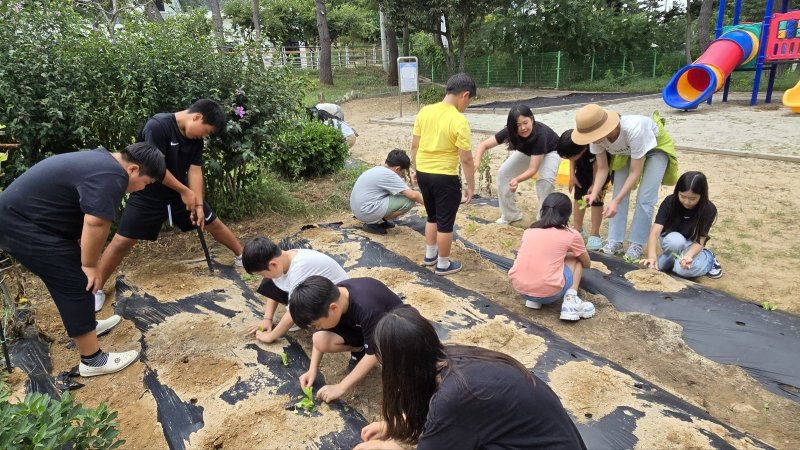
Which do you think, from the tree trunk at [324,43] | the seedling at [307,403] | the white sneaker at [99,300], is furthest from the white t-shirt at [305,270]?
the tree trunk at [324,43]

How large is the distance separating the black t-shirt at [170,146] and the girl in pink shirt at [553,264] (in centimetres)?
269

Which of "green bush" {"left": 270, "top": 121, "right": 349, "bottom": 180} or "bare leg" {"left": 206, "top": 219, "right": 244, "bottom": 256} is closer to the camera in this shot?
"bare leg" {"left": 206, "top": 219, "right": 244, "bottom": 256}

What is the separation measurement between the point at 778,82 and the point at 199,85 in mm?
18796

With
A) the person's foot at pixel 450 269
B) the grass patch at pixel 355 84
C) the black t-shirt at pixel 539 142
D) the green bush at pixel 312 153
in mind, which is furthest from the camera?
the grass patch at pixel 355 84

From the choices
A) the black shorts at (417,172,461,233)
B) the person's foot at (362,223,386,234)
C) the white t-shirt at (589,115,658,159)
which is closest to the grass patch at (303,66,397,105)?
the person's foot at (362,223,386,234)

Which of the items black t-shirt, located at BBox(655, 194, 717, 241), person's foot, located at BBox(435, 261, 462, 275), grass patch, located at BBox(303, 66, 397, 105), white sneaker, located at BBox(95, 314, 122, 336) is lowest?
person's foot, located at BBox(435, 261, 462, 275)

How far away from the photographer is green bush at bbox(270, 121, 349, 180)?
271 inches

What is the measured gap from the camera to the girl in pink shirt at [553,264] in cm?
342

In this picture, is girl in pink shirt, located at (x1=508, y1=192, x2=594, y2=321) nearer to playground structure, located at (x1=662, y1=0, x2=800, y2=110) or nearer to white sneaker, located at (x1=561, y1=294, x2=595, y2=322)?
white sneaker, located at (x1=561, y1=294, x2=595, y2=322)

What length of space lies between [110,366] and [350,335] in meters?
1.49

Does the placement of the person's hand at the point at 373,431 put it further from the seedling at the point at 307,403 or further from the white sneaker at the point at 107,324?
the white sneaker at the point at 107,324

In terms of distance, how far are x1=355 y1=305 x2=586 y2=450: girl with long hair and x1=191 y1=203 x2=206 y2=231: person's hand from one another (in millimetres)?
2824

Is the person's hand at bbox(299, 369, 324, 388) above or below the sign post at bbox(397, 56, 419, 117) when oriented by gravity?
below

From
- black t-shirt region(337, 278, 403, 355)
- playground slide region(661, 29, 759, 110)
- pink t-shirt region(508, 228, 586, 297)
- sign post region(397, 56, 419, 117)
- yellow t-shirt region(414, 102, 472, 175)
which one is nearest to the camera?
black t-shirt region(337, 278, 403, 355)
